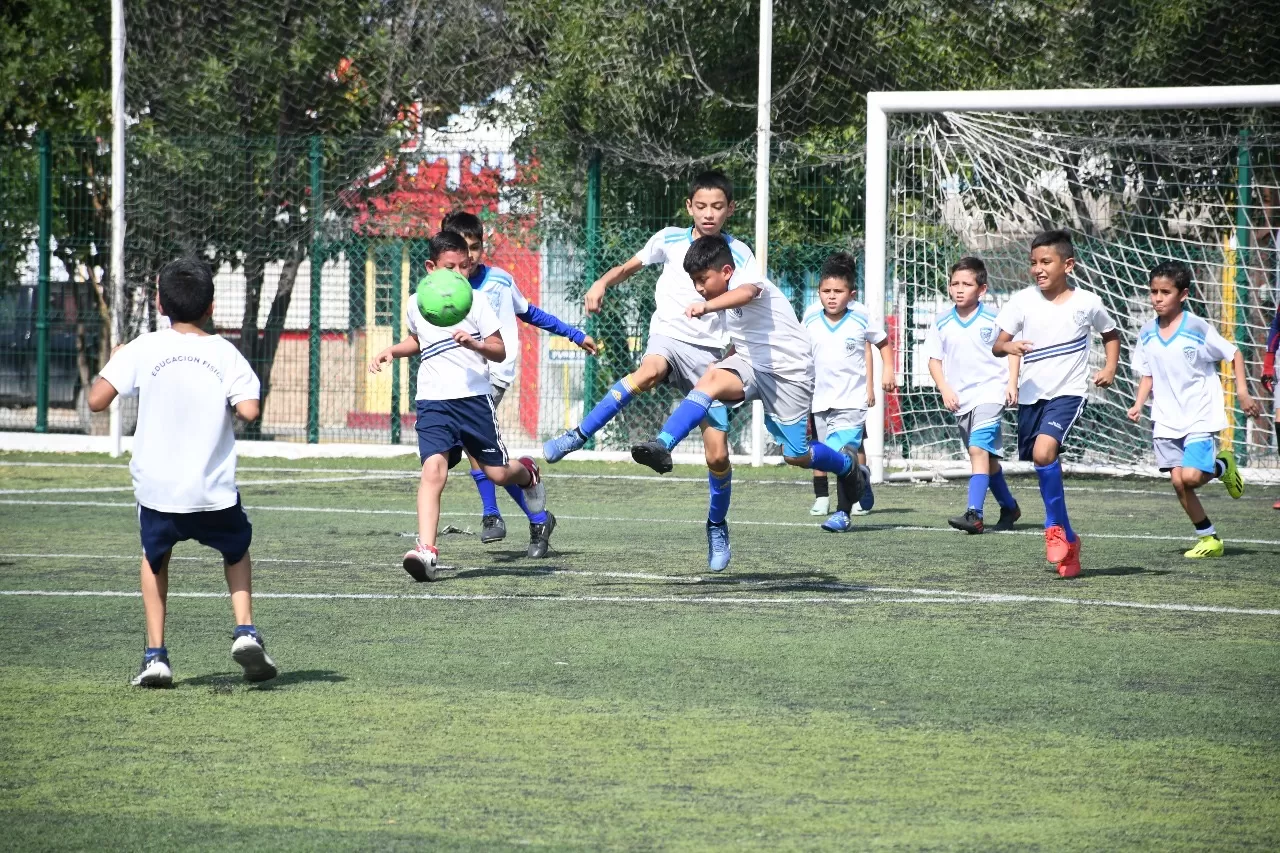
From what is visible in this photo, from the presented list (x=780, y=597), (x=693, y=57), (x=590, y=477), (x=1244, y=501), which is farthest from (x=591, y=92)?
(x=780, y=597)

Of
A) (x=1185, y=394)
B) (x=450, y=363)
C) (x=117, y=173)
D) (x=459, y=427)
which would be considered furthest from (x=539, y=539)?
(x=117, y=173)

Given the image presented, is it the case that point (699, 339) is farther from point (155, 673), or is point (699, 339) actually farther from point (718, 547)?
point (155, 673)

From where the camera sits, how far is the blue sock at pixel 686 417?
736 centimetres

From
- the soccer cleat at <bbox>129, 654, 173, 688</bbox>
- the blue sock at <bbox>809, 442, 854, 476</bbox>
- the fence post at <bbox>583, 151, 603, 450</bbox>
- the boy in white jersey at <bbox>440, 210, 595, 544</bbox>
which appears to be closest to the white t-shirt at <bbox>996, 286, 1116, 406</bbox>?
the blue sock at <bbox>809, 442, 854, 476</bbox>

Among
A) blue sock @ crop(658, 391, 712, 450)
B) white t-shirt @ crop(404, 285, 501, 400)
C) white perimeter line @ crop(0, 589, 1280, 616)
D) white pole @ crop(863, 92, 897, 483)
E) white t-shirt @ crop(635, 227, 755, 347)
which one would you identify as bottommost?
white perimeter line @ crop(0, 589, 1280, 616)

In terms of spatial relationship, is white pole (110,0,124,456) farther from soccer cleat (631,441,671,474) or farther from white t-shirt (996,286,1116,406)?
soccer cleat (631,441,671,474)

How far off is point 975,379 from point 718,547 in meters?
3.90

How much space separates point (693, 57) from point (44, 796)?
13892mm

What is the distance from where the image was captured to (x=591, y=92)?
56.5 feet

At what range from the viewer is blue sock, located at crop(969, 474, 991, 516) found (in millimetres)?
10508

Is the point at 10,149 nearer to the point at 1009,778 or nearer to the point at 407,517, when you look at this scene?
the point at 407,517

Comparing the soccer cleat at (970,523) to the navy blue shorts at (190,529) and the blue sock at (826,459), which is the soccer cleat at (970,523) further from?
the navy blue shorts at (190,529)

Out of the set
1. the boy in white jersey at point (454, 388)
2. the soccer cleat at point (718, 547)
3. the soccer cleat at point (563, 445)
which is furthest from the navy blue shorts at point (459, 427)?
the soccer cleat at point (718, 547)

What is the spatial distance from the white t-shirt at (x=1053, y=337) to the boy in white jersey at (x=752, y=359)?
155cm
